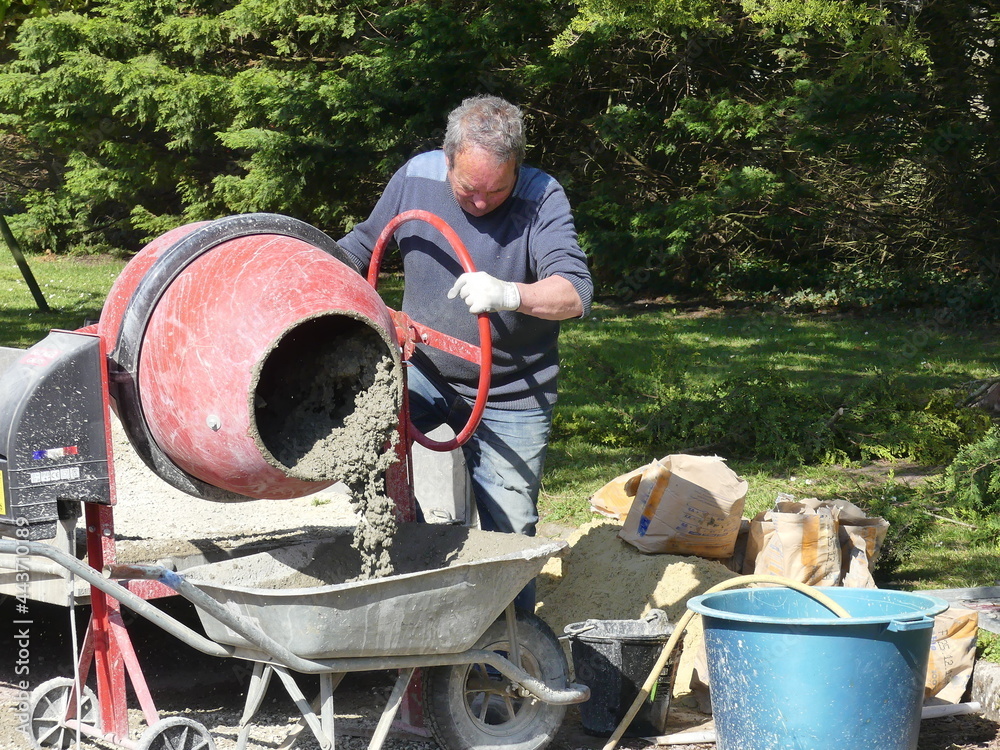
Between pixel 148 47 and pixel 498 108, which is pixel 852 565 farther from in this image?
pixel 148 47

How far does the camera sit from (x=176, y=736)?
8.66ft

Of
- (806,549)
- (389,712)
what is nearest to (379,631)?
(389,712)

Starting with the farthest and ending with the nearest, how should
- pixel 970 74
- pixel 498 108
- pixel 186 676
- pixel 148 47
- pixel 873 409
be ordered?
pixel 148 47
pixel 970 74
pixel 873 409
pixel 186 676
pixel 498 108

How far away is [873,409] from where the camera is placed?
658cm

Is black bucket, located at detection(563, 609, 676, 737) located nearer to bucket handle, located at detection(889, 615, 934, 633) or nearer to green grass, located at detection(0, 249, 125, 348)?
bucket handle, located at detection(889, 615, 934, 633)

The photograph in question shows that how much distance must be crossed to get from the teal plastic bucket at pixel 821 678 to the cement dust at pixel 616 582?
1.17 meters

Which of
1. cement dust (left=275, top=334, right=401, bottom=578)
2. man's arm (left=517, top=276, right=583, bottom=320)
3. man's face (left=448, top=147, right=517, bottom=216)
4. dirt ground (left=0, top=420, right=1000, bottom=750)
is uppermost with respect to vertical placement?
man's face (left=448, top=147, right=517, bottom=216)

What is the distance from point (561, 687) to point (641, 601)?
1.23m

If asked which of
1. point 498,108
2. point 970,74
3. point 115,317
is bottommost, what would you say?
point 115,317

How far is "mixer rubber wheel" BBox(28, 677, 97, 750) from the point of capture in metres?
2.81

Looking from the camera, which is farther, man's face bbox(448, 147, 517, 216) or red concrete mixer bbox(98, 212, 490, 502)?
man's face bbox(448, 147, 517, 216)

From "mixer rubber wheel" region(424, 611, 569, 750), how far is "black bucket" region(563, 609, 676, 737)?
235 mm

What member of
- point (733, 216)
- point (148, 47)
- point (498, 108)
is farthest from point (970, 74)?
point (148, 47)

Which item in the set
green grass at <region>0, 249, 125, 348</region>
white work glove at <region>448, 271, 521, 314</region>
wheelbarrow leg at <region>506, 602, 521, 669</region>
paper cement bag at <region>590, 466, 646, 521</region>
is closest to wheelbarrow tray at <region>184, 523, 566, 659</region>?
wheelbarrow leg at <region>506, 602, 521, 669</region>
